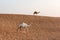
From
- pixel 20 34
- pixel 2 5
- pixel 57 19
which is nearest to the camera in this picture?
pixel 20 34

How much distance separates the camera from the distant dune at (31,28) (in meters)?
1.21

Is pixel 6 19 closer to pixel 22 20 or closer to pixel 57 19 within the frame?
pixel 22 20

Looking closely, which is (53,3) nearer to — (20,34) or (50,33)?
(50,33)

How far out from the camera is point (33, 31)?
1.29 m

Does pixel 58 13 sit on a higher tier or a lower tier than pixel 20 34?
higher

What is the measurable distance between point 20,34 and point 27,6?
0.59 meters

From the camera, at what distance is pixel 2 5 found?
1700mm

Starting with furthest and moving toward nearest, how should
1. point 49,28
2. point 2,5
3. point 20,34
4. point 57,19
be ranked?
point 2,5, point 57,19, point 49,28, point 20,34

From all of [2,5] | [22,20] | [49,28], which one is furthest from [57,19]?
[2,5]

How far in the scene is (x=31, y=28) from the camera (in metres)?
1.34

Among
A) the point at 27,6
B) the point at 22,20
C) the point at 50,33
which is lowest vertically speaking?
the point at 50,33

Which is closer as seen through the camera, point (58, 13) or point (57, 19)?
point (57, 19)

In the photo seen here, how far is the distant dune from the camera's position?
1.21m

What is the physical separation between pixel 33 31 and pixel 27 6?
0.52 m
